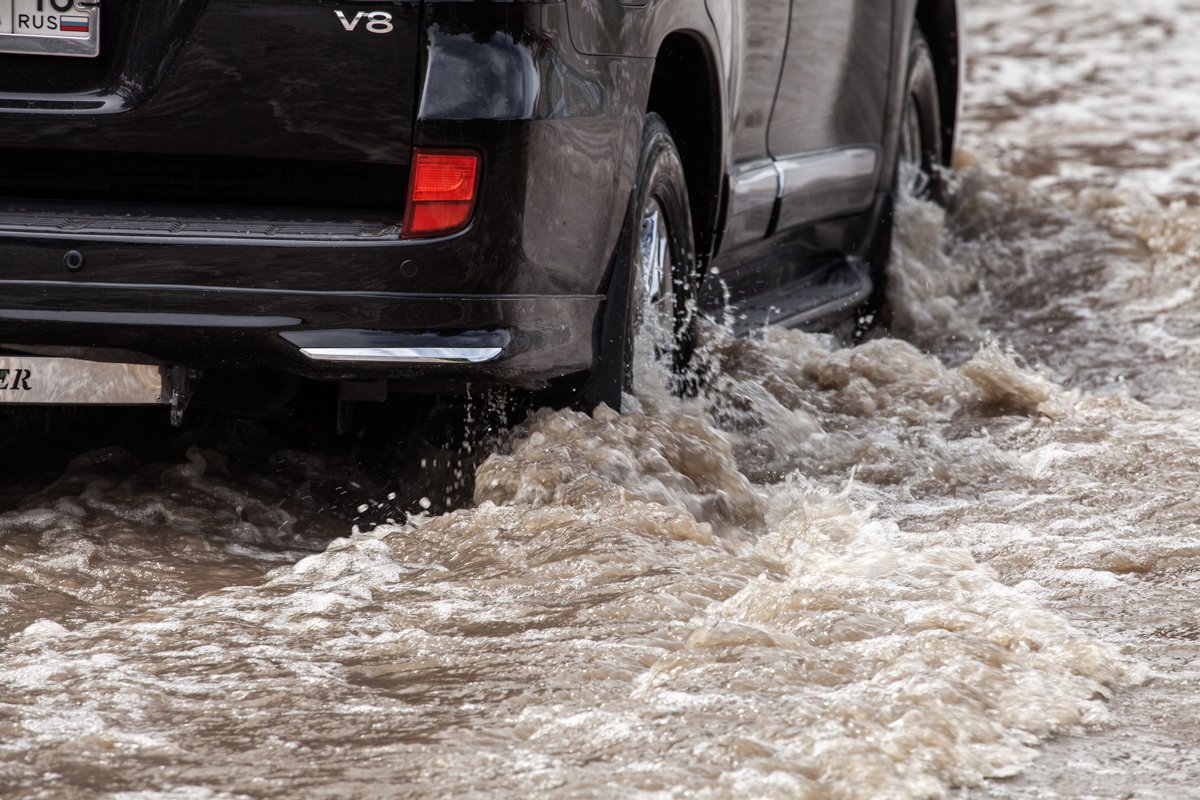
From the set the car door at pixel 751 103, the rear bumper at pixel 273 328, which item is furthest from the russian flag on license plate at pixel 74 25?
the car door at pixel 751 103

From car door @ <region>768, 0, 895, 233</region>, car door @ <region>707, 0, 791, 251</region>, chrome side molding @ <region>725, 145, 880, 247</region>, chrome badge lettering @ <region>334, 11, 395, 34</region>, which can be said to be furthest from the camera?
car door @ <region>768, 0, 895, 233</region>

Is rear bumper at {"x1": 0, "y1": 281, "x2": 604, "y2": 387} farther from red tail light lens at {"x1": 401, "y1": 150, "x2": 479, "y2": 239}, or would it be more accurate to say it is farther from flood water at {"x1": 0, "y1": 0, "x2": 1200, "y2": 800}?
flood water at {"x1": 0, "y1": 0, "x2": 1200, "y2": 800}

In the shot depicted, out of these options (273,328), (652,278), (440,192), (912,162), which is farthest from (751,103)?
(912,162)

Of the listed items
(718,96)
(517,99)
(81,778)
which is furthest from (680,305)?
(81,778)

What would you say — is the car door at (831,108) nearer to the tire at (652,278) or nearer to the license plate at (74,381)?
the tire at (652,278)

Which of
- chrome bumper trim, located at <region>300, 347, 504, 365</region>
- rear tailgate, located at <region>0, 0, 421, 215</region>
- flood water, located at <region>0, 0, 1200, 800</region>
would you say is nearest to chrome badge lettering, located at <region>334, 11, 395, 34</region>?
rear tailgate, located at <region>0, 0, 421, 215</region>

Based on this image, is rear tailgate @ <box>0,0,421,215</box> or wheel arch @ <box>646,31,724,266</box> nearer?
rear tailgate @ <box>0,0,421,215</box>

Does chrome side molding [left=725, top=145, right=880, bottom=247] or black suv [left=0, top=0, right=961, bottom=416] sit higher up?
black suv [left=0, top=0, right=961, bottom=416]

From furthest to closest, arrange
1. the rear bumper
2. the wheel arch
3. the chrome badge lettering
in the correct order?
the wheel arch < the rear bumper < the chrome badge lettering

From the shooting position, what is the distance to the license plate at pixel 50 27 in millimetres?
3035

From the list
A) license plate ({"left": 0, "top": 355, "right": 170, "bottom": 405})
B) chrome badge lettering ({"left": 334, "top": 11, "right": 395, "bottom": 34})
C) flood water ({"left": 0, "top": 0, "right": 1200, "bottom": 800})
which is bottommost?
flood water ({"left": 0, "top": 0, "right": 1200, "bottom": 800})

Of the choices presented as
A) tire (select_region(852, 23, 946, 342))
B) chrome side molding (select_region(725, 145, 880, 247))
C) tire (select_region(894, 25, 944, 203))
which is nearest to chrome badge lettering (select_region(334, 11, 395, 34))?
chrome side molding (select_region(725, 145, 880, 247))

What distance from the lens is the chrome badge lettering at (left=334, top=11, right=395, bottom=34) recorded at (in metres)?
3.00

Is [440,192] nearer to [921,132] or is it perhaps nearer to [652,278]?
[652,278]
